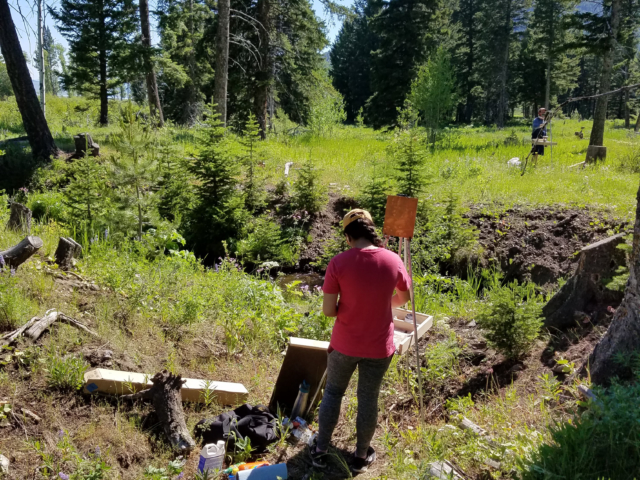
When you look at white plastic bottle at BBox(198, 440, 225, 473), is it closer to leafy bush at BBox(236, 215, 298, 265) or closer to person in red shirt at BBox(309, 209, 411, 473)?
person in red shirt at BBox(309, 209, 411, 473)

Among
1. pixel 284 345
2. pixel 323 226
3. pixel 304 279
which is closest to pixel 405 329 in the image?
pixel 284 345

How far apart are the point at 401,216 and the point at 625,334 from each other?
5.71ft

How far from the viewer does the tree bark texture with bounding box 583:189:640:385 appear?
10.0ft

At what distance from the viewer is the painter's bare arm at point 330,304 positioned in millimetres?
3125

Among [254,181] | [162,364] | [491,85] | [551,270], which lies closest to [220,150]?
[254,181]

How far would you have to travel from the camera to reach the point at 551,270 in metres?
7.17

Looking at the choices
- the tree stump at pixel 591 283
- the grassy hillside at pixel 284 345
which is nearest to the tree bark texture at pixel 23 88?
the grassy hillside at pixel 284 345

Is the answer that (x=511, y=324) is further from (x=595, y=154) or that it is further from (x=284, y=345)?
(x=595, y=154)

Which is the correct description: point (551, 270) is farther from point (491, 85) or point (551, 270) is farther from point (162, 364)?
point (491, 85)

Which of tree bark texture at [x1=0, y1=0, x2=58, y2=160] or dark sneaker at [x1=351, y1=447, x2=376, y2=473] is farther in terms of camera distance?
tree bark texture at [x1=0, y1=0, x2=58, y2=160]

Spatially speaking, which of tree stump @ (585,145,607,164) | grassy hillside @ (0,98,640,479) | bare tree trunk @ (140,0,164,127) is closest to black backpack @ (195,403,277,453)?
grassy hillside @ (0,98,640,479)

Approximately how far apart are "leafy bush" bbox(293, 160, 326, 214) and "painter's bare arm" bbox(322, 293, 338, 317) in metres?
6.76

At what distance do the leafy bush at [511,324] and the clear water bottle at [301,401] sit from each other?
1764mm

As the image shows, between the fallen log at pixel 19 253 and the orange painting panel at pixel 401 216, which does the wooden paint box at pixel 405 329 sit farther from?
the fallen log at pixel 19 253
